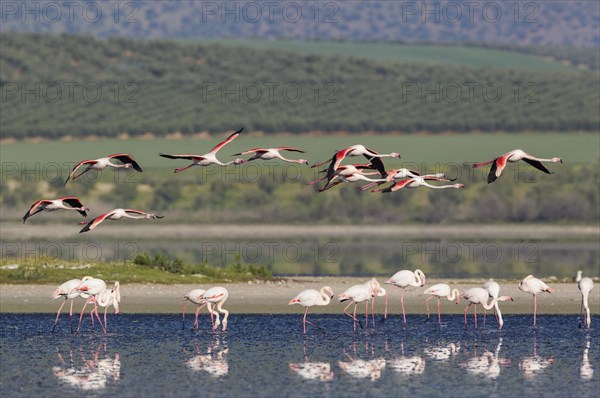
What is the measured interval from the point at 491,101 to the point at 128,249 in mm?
71599

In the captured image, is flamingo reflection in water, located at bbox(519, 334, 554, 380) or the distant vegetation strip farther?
the distant vegetation strip

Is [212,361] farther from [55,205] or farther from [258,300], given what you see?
[258,300]

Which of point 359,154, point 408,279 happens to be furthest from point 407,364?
point 408,279

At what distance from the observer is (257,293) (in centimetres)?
3994

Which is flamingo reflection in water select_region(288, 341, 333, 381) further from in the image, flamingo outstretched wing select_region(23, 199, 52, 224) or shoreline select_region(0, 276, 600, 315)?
shoreline select_region(0, 276, 600, 315)

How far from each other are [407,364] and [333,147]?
72.8 metres

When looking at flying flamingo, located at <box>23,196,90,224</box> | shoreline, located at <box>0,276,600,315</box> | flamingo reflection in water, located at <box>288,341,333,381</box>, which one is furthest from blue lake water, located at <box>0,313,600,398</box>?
flying flamingo, located at <box>23,196,90,224</box>

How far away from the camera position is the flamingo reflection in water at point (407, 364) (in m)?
29.4

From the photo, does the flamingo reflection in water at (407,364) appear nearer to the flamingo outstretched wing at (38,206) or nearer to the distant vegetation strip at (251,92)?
the flamingo outstretched wing at (38,206)

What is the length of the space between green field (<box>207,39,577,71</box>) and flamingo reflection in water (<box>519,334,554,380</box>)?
125 m

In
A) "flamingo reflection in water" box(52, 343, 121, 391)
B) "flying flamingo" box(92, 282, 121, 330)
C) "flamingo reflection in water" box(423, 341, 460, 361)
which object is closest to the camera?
"flamingo reflection in water" box(52, 343, 121, 391)

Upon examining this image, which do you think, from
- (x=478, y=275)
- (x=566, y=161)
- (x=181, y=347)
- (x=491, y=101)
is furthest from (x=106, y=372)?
(x=491, y=101)

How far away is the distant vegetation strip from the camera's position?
368 feet

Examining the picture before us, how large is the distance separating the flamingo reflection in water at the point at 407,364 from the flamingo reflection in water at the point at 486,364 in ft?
3.05
